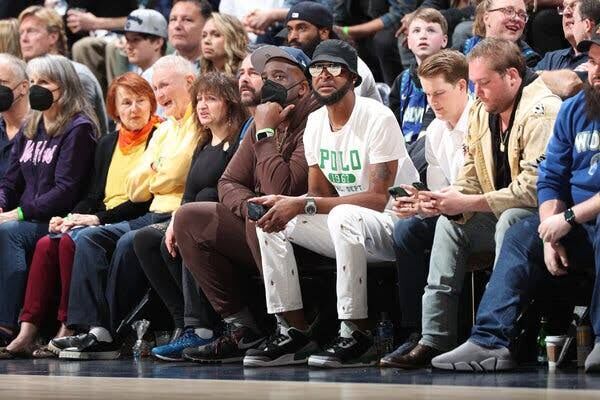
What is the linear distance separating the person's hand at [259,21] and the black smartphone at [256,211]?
2.98 m

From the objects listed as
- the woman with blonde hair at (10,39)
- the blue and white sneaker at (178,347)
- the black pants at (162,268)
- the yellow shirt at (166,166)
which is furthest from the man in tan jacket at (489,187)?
the woman with blonde hair at (10,39)

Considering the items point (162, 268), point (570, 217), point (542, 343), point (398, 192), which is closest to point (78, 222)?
point (162, 268)

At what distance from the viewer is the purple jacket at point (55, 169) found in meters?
7.82

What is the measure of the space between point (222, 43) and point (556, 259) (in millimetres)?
3331

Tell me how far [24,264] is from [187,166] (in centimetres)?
114

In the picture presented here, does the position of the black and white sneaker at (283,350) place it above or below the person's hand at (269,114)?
below

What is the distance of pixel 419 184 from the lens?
234 inches

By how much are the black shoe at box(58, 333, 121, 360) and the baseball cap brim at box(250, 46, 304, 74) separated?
1.68 meters

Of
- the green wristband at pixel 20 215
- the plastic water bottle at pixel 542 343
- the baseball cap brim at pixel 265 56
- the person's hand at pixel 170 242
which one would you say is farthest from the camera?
the green wristband at pixel 20 215

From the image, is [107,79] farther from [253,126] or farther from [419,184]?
[419,184]

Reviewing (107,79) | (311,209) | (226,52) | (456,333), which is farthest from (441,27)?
(107,79)

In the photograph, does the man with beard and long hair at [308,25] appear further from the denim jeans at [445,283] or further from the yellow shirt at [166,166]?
the denim jeans at [445,283]

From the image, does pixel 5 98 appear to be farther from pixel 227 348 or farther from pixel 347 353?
pixel 347 353

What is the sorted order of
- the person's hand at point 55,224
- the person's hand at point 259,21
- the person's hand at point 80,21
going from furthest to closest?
the person's hand at point 80,21 → the person's hand at point 259,21 → the person's hand at point 55,224
